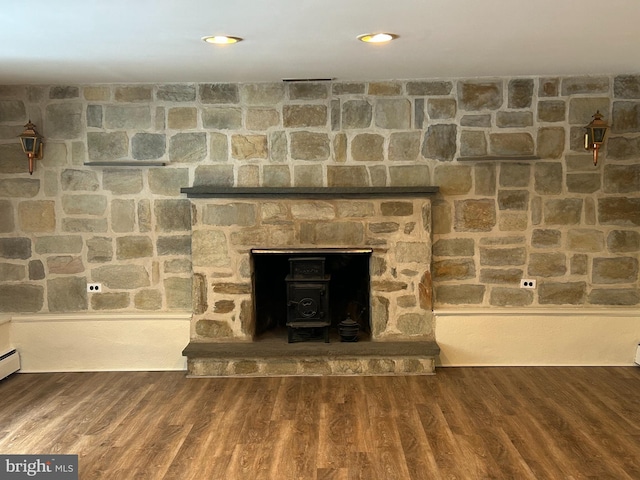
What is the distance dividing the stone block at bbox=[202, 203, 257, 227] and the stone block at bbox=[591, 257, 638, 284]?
8.75 ft

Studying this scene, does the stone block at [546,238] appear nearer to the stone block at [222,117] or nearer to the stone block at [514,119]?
the stone block at [514,119]

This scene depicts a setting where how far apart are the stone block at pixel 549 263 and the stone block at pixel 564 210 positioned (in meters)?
0.27

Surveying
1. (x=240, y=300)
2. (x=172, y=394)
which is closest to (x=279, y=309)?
(x=240, y=300)

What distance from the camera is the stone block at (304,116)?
5062 millimetres

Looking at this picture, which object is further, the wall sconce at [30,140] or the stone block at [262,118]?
the stone block at [262,118]

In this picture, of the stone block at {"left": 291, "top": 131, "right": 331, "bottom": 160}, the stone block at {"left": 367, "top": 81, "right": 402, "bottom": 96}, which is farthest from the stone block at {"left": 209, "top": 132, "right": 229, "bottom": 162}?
the stone block at {"left": 367, "top": 81, "right": 402, "bottom": 96}

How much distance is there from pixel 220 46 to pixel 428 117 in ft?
6.28

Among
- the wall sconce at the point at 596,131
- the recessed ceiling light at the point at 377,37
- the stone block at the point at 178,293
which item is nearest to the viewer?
the recessed ceiling light at the point at 377,37

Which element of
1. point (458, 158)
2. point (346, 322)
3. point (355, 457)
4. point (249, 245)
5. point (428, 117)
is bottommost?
point (355, 457)

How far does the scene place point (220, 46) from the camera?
376 cm

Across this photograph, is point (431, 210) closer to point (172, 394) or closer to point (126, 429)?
point (172, 394)

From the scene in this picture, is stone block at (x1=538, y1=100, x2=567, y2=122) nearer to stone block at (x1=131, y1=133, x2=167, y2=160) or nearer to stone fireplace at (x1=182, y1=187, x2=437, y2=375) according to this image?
stone fireplace at (x1=182, y1=187, x2=437, y2=375)

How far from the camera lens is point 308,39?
3.59m

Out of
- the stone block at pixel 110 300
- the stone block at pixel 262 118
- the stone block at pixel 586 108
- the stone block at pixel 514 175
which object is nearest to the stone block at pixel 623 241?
the stone block at pixel 514 175
